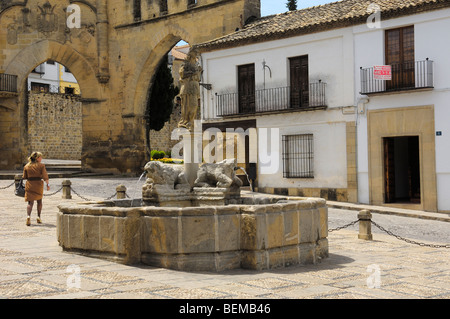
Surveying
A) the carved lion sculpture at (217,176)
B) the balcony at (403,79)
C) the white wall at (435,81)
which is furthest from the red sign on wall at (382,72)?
the carved lion sculpture at (217,176)

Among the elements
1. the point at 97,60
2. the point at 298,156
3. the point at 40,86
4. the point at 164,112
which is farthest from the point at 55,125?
the point at 298,156

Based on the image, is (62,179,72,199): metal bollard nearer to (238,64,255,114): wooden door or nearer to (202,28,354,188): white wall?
(202,28,354,188): white wall

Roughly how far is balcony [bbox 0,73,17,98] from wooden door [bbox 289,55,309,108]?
11.7 m

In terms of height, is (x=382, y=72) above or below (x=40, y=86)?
below

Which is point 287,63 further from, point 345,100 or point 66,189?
point 66,189

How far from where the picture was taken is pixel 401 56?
1477cm

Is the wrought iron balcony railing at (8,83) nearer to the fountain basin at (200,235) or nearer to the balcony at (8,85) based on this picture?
the balcony at (8,85)

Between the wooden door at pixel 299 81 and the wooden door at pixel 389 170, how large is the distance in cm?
271

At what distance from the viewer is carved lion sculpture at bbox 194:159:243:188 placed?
28.4 feet

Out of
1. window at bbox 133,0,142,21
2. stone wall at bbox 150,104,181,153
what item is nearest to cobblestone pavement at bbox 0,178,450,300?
window at bbox 133,0,142,21

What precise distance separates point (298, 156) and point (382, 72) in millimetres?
3484
